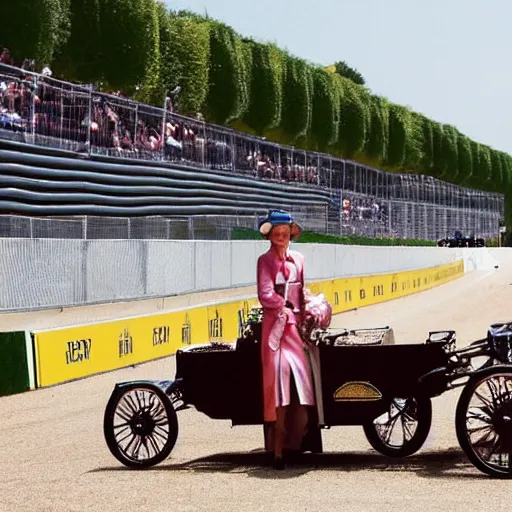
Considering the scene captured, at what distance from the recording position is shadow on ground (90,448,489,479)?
8914mm

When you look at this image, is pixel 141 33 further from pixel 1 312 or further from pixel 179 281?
pixel 1 312

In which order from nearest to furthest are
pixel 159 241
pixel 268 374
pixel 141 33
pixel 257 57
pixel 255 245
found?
pixel 268 374
pixel 159 241
pixel 255 245
pixel 141 33
pixel 257 57

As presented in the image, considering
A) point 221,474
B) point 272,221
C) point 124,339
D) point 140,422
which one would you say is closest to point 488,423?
point 221,474

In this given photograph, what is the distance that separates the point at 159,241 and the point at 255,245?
6.30 meters

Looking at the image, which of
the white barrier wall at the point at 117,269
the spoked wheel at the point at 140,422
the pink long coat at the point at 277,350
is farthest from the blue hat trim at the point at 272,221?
the white barrier wall at the point at 117,269

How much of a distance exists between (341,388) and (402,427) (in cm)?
73

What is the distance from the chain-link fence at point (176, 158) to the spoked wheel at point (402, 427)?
12.6 meters

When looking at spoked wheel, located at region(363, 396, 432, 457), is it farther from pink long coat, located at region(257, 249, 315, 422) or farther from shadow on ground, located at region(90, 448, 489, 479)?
pink long coat, located at region(257, 249, 315, 422)

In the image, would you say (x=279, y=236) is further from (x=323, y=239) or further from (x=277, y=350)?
(x=323, y=239)

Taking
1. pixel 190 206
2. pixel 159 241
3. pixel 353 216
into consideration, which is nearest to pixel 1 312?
pixel 159 241

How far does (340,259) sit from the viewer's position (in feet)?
133

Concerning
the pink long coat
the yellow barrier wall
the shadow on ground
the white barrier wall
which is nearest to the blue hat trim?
the pink long coat

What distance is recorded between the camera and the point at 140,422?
9.41m

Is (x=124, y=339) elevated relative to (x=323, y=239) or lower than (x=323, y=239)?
lower
